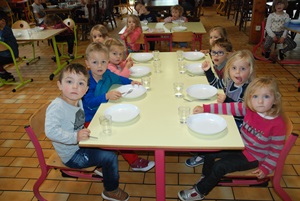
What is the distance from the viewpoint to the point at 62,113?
1.59 m

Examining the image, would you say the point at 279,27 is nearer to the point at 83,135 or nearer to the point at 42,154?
the point at 83,135

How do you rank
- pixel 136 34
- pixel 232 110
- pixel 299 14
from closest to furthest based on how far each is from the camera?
pixel 232 110, pixel 136 34, pixel 299 14

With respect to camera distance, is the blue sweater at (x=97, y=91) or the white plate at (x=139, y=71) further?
the white plate at (x=139, y=71)

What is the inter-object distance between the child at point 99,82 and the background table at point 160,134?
248mm

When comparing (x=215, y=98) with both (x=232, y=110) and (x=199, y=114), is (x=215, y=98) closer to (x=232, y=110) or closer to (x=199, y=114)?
(x=232, y=110)

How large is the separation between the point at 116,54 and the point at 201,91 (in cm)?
95

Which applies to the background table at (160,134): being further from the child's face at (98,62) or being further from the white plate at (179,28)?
the white plate at (179,28)

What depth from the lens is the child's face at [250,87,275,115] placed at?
1.50 m

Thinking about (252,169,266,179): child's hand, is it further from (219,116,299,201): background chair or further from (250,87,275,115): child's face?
(250,87,275,115): child's face

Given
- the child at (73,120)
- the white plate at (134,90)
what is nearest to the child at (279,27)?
the white plate at (134,90)

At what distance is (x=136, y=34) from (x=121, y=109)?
2.29 metres

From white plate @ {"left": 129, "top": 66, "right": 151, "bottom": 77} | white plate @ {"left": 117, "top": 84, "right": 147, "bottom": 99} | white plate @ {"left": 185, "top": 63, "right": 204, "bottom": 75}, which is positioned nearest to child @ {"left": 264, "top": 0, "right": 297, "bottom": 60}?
white plate @ {"left": 185, "top": 63, "right": 204, "bottom": 75}

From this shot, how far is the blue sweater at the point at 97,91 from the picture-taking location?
6.41 ft

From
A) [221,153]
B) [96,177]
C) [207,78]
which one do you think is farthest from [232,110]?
[96,177]
